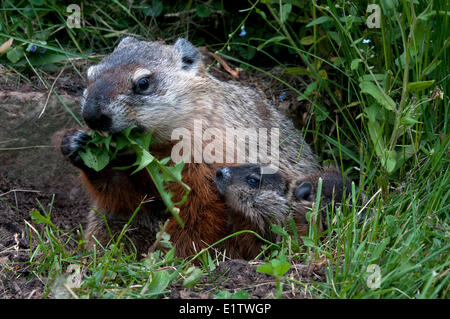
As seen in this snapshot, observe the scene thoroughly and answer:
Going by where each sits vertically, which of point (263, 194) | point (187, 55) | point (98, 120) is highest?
point (187, 55)

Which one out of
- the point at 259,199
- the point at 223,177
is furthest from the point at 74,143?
the point at 259,199

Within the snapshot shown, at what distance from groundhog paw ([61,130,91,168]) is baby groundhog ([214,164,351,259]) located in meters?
0.98

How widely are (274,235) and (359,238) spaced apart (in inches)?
38.2

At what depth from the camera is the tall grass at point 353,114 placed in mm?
3025

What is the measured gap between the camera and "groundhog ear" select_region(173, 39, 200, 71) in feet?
15.0

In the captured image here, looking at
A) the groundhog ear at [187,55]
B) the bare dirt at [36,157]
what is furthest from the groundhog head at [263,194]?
the bare dirt at [36,157]

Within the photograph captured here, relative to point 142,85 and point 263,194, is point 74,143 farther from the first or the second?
point 263,194

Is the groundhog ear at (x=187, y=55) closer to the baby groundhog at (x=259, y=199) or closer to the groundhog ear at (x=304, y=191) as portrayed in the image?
the baby groundhog at (x=259, y=199)

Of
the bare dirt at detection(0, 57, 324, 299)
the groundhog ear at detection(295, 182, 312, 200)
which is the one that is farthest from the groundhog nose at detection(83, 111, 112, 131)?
the groundhog ear at detection(295, 182, 312, 200)

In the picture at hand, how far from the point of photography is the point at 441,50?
3.96 m

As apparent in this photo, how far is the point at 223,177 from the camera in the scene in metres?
4.11

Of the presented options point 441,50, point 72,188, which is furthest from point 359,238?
point 72,188

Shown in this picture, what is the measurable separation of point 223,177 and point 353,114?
1711 mm

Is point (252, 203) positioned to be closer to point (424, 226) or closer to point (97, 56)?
point (424, 226)
